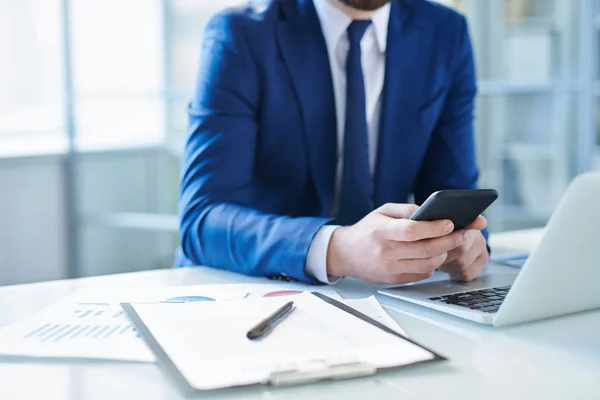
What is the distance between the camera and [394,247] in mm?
1086

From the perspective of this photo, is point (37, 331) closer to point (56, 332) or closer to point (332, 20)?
point (56, 332)

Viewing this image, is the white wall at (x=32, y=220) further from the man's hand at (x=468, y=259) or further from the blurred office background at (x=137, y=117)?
the man's hand at (x=468, y=259)

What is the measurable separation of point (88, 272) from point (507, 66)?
7.72 ft

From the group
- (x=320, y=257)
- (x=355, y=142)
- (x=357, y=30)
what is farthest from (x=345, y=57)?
(x=320, y=257)

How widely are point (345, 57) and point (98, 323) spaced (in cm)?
85

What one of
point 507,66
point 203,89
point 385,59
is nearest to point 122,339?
point 203,89

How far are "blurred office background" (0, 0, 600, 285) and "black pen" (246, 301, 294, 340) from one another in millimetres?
2496

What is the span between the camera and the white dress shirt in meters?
1.58

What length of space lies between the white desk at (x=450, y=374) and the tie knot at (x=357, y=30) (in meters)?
0.73

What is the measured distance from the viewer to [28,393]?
72 centimetres

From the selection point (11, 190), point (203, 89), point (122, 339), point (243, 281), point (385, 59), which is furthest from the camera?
point (11, 190)

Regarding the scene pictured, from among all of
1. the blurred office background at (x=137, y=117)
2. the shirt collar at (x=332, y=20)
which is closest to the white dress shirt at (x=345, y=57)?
the shirt collar at (x=332, y=20)

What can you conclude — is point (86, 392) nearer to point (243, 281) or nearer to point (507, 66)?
point (243, 281)

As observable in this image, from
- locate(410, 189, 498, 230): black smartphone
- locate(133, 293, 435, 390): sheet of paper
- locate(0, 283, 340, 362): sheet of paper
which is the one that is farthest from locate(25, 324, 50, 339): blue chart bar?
locate(410, 189, 498, 230): black smartphone
